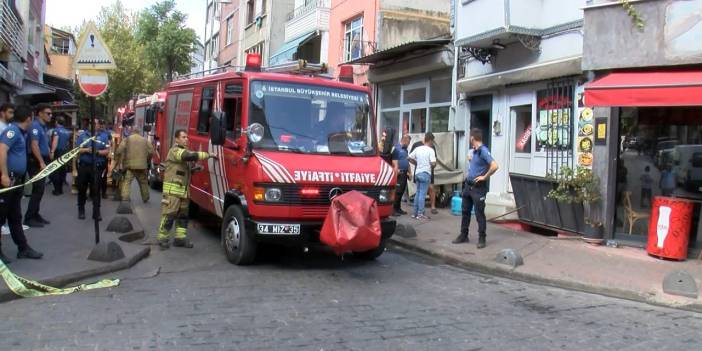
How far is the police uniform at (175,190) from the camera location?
803cm

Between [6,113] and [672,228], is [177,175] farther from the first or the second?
[672,228]

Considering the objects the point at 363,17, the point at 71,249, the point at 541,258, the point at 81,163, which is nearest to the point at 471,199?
the point at 541,258

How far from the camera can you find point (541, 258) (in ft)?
26.9

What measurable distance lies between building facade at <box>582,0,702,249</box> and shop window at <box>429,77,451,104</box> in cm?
477

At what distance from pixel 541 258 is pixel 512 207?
3.43 m

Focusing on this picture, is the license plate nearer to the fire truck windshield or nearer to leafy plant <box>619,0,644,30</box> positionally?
the fire truck windshield

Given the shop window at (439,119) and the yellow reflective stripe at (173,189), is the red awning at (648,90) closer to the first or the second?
the shop window at (439,119)

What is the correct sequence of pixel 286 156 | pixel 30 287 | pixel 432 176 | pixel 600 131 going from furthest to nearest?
pixel 432 176, pixel 600 131, pixel 286 156, pixel 30 287

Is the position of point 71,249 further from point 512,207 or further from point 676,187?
point 676,187

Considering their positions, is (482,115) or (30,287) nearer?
(30,287)

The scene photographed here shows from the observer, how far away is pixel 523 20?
10.7 metres

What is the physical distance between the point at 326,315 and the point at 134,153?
303 inches

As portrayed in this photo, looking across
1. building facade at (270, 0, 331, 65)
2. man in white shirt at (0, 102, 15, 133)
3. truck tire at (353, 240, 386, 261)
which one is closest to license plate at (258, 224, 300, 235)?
truck tire at (353, 240, 386, 261)

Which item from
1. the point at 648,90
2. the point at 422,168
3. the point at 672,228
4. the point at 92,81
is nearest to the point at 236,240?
the point at 92,81
